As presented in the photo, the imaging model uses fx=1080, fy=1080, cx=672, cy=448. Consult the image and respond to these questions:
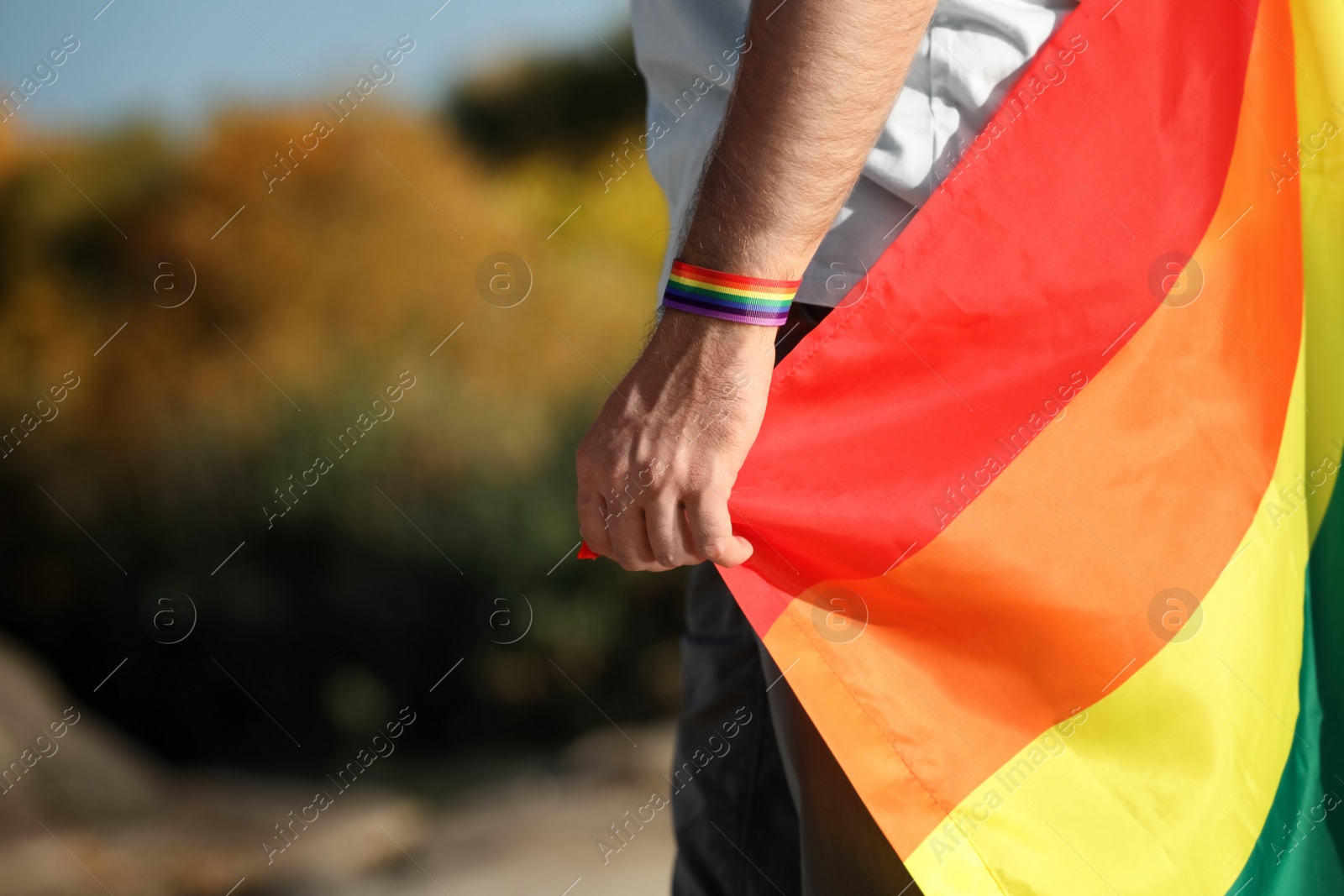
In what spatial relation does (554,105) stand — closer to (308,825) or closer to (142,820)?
(308,825)

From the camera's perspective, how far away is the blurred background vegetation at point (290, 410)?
3059mm

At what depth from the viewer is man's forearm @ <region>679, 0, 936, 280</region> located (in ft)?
3.16

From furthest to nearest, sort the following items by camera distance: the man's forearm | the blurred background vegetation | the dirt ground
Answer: the blurred background vegetation, the dirt ground, the man's forearm

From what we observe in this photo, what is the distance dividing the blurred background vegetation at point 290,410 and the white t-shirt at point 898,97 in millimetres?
1831

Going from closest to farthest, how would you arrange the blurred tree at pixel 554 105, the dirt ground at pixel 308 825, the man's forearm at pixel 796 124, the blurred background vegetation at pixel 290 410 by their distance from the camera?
the man's forearm at pixel 796 124 < the dirt ground at pixel 308 825 < the blurred background vegetation at pixel 290 410 < the blurred tree at pixel 554 105

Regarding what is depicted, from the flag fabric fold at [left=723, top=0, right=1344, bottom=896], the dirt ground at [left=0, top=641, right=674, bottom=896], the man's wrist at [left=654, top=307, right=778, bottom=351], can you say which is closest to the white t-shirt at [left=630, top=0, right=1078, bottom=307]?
the flag fabric fold at [left=723, top=0, right=1344, bottom=896]

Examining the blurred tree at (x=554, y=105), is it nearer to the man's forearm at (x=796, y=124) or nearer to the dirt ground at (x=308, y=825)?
the dirt ground at (x=308, y=825)

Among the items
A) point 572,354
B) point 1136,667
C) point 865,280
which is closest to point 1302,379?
point 1136,667

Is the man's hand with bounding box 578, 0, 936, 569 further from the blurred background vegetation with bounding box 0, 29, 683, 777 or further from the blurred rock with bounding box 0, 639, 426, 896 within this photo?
the blurred rock with bounding box 0, 639, 426, 896

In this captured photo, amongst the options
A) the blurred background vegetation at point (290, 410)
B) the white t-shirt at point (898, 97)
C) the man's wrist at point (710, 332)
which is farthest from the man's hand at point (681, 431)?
the blurred background vegetation at point (290, 410)

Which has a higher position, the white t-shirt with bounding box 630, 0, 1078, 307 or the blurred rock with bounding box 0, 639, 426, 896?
the white t-shirt with bounding box 630, 0, 1078, 307

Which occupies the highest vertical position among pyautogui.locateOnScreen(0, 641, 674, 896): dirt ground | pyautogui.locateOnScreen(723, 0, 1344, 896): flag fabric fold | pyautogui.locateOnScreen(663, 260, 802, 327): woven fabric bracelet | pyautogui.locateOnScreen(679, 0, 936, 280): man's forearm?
pyautogui.locateOnScreen(679, 0, 936, 280): man's forearm

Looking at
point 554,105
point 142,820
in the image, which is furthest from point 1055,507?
point 142,820

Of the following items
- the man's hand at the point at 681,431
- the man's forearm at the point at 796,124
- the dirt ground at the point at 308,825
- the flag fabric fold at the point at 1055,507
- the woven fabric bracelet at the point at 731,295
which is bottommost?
the dirt ground at the point at 308,825
